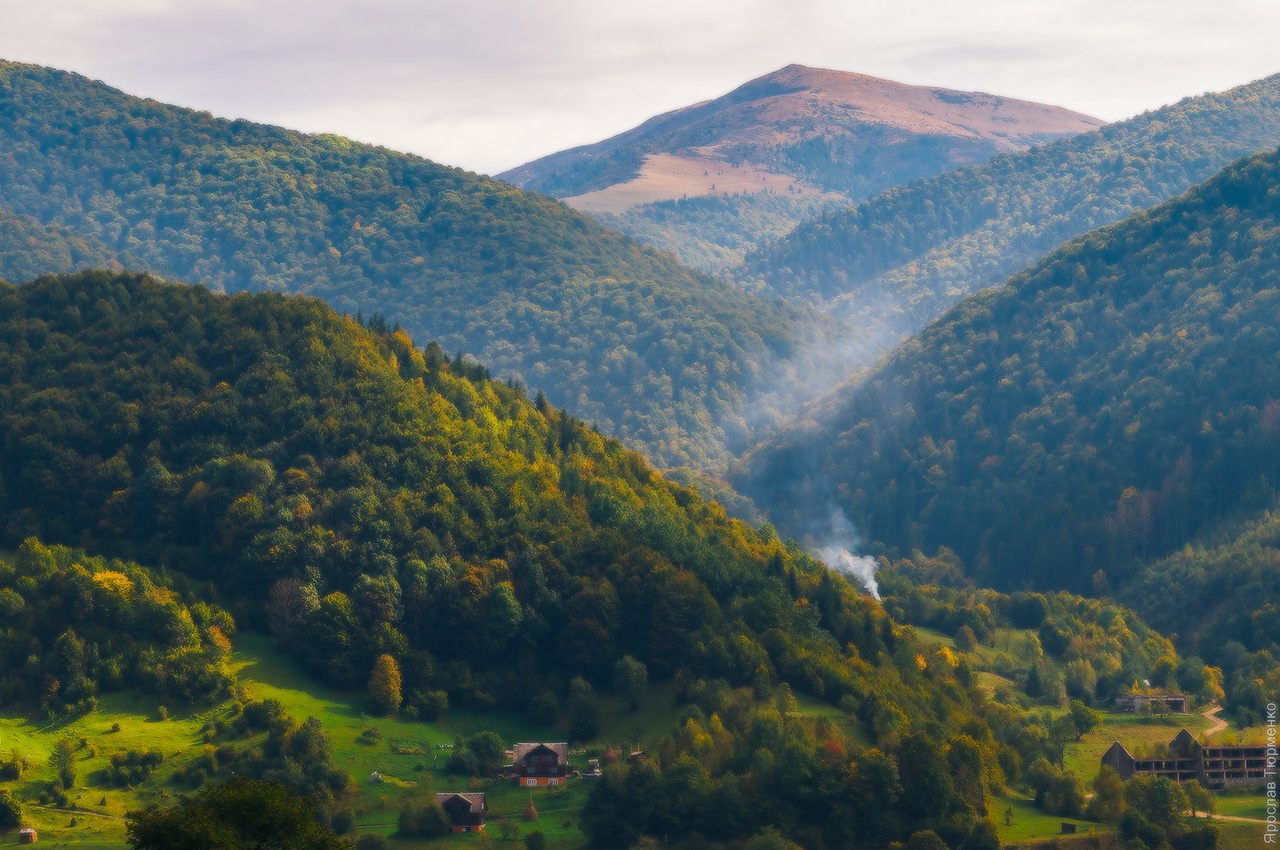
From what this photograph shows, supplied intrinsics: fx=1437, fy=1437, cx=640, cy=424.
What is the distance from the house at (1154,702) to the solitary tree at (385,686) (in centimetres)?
7742

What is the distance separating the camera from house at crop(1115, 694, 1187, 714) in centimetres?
14712

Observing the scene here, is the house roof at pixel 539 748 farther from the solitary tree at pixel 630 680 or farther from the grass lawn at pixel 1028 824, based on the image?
the grass lawn at pixel 1028 824

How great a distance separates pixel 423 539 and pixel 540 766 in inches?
1238

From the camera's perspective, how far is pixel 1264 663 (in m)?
156

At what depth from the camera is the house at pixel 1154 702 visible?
147 meters

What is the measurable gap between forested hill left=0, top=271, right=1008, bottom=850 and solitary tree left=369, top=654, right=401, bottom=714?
257cm

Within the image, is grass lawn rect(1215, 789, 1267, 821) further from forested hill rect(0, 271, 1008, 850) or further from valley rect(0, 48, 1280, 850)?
forested hill rect(0, 271, 1008, 850)

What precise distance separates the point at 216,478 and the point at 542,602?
3312 centimetres

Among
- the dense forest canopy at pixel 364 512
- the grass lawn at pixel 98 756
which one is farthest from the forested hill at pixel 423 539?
the grass lawn at pixel 98 756

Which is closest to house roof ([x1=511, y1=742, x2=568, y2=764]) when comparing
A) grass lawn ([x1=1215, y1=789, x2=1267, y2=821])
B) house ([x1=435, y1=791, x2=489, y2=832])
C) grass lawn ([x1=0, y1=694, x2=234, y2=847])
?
house ([x1=435, y1=791, x2=489, y2=832])

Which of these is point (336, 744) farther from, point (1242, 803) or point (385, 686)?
point (1242, 803)

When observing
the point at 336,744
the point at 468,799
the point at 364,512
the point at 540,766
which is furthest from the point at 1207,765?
the point at 364,512

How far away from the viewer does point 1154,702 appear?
148 m

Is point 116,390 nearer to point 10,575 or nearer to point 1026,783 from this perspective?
point 10,575
